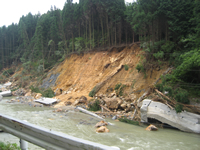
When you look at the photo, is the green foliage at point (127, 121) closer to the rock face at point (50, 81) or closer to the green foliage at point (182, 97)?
the green foliage at point (182, 97)

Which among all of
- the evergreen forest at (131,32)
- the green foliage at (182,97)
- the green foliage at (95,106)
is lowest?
the green foliage at (95,106)

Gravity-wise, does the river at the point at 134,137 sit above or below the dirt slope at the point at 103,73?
below

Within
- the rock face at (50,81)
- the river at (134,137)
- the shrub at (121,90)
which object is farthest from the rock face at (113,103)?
the rock face at (50,81)

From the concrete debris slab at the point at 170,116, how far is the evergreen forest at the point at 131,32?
2418 millimetres

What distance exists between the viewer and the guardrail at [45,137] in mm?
2348

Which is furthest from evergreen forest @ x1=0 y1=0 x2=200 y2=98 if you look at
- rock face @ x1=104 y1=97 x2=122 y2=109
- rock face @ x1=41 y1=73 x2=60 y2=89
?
rock face @ x1=41 y1=73 x2=60 y2=89

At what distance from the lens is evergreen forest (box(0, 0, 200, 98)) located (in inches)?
581

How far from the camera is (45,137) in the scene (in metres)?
2.88

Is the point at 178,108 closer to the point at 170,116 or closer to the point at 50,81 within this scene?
the point at 170,116

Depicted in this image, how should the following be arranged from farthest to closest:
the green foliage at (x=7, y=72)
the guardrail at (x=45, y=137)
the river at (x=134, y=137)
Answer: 1. the green foliage at (x=7, y=72)
2. the river at (x=134, y=137)
3. the guardrail at (x=45, y=137)

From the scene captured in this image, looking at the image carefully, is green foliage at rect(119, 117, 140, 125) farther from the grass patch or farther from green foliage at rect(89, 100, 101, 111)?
the grass patch

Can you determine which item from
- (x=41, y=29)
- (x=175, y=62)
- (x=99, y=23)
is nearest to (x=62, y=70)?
(x=99, y=23)

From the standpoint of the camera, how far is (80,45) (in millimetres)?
32969

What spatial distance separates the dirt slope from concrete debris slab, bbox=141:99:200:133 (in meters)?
4.25
